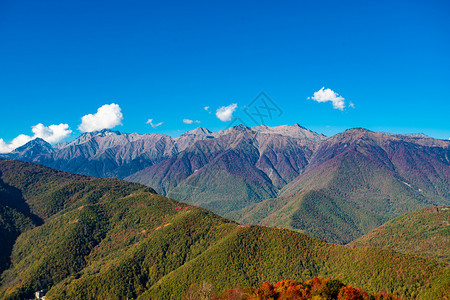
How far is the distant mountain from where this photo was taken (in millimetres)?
120375

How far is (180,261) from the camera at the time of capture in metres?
155

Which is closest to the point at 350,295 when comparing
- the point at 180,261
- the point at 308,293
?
the point at 308,293

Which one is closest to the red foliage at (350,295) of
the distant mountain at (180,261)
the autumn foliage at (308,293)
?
the autumn foliage at (308,293)

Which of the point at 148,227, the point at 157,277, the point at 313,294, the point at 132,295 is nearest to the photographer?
the point at 313,294

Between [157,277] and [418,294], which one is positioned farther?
[157,277]

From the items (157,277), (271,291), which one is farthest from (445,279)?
(157,277)

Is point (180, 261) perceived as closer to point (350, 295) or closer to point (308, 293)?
point (308, 293)

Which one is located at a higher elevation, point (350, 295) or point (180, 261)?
point (180, 261)

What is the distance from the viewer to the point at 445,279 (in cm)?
10062

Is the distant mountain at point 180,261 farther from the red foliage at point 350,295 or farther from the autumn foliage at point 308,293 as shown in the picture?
the autumn foliage at point 308,293

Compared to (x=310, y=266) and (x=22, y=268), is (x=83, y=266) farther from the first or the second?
(x=310, y=266)

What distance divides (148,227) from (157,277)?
43567mm

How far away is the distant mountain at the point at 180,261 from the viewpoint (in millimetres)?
120375

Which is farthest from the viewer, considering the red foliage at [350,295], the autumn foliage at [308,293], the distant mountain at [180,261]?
the distant mountain at [180,261]
